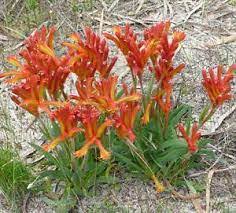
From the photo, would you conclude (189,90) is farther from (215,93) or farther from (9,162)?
(9,162)

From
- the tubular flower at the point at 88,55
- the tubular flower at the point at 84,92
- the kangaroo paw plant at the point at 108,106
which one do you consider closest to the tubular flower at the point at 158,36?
the kangaroo paw plant at the point at 108,106

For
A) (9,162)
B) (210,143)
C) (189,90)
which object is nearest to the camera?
(9,162)

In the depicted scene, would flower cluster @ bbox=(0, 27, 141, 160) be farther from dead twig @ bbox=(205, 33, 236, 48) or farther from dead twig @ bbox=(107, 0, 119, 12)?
dead twig @ bbox=(107, 0, 119, 12)

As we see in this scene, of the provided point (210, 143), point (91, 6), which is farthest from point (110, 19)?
point (210, 143)

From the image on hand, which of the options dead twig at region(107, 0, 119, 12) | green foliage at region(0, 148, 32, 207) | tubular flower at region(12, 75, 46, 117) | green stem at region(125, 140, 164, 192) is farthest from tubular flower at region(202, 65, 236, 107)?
dead twig at region(107, 0, 119, 12)

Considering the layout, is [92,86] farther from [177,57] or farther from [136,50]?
[177,57]

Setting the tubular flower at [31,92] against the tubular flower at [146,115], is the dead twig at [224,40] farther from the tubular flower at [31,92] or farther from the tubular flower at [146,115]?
the tubular flower at [31,92]
